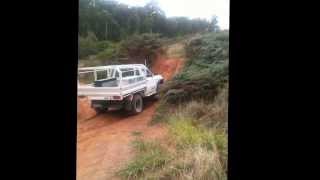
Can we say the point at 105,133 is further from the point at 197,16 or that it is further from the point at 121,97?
the point at 197,16

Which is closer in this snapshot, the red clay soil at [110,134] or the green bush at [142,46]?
the red clay soil at [110,134]

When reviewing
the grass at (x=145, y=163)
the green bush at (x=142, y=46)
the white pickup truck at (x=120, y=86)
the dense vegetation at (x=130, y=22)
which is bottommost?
the grass at (x=145, y=163)

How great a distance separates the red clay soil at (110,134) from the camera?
10.3ft

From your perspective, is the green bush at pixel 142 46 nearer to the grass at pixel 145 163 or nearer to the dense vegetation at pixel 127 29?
the dense vegetation at pixel 127 29

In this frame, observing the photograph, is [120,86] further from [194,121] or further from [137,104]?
[194,121]

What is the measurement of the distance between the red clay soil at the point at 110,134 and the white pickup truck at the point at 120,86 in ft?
0.28

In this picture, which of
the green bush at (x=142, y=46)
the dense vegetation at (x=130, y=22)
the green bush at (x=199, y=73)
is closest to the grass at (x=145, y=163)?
the green bush at (x=199, y=73)

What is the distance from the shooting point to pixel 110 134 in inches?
136

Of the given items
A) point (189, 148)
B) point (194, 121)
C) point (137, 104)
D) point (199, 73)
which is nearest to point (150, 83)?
point (137, 104)

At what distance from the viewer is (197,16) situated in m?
3.15

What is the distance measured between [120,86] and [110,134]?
0.52 metres
